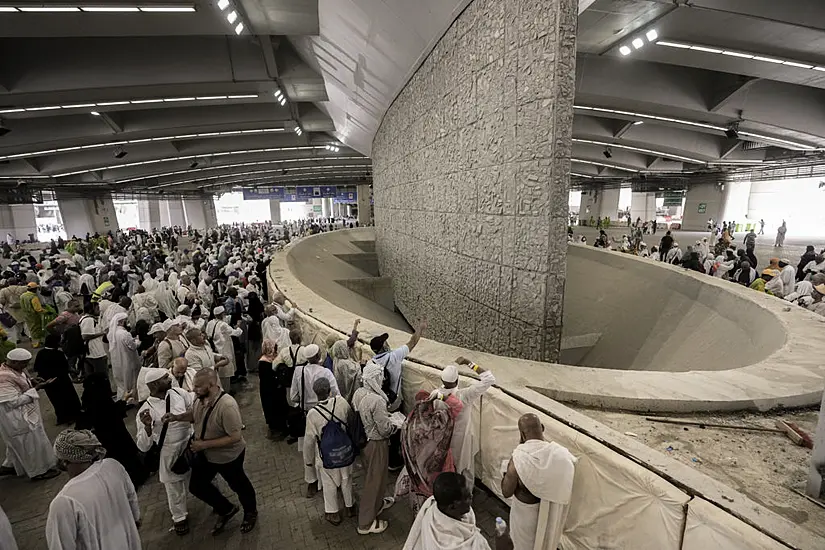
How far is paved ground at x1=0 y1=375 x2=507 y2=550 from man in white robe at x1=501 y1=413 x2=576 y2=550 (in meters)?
1.08

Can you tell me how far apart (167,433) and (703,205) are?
40.9 meters

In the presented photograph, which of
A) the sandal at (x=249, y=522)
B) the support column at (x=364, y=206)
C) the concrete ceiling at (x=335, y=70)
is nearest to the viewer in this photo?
the sandal at (x=249, y=522)

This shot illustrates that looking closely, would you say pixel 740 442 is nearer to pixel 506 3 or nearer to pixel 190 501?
pixel 190 501

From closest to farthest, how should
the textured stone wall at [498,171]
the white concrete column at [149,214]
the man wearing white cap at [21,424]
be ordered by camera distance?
the man wearing white cap at [21,424] → the textured stone wall at [498,171] → the white concrete column at [149,214]

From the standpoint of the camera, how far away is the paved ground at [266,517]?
11.8 feet

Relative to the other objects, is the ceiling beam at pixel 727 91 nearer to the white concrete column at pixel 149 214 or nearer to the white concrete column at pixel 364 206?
the white concrete column at pixel 364 206

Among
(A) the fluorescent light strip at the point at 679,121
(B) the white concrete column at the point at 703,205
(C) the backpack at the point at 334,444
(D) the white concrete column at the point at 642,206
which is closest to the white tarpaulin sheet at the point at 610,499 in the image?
(C) the backpack at the point at 334,444

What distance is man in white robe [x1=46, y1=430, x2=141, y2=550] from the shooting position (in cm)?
256

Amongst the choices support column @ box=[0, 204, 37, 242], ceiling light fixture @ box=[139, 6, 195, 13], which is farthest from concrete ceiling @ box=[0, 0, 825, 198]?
support column @ box=[0, 204, 37, 242]

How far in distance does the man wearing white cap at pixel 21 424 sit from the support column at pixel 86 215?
1270 inches

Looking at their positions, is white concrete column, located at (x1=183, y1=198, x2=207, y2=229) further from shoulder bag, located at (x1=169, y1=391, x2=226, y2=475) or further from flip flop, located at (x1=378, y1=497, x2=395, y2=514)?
flip flop, located at (x1=378, y1=497, x2=395, y2=514)

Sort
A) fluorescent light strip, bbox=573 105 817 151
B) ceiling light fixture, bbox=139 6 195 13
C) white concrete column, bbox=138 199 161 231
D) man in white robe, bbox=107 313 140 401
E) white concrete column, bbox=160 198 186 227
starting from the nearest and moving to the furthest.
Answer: man in white robe, bbox=107 313 140 401 → ceiling light fixture, bbox=139 6 195 13 → fluorescent light strip, bbox=573 105 817 151 → white concrete column, bbox=138 199 161 231 → white concrete column, bbox=160 198 186 227

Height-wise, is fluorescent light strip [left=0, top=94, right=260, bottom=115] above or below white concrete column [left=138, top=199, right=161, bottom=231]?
above

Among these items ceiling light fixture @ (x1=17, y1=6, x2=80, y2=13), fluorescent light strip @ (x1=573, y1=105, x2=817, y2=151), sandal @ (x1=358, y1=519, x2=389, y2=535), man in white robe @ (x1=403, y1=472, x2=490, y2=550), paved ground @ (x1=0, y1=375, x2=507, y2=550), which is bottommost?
paved ground @ (x1=0, y1=375, x2=507, y2=550)
